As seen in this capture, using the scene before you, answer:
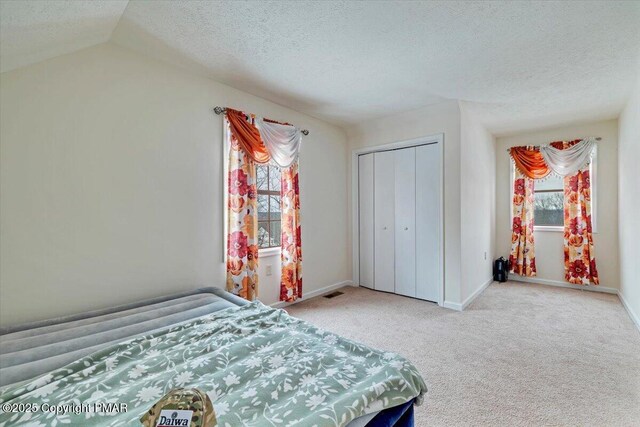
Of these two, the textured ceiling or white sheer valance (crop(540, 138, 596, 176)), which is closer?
the textured ceiling

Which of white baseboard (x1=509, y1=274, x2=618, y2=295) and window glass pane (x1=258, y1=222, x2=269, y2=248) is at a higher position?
window glass pane (x1=258, y1=222, x2=269, y2=248)

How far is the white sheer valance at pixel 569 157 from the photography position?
3.89 meters

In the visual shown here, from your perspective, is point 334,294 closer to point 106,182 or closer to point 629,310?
point 106,182

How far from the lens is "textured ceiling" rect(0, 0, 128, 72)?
1261 millimetres

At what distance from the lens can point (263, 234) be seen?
321 cm

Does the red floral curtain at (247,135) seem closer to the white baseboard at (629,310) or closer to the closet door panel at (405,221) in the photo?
the closet door panel at (405,221)

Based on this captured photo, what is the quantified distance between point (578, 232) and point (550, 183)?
85 centimetres

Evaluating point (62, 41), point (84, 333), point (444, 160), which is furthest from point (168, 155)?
point (444, 160)

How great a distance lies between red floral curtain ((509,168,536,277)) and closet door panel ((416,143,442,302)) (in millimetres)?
2039

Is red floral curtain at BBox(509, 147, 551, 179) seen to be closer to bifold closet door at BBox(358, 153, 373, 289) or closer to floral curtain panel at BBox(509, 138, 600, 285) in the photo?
Result: floral curtain panel at BBox(509, 138, 600, 285)

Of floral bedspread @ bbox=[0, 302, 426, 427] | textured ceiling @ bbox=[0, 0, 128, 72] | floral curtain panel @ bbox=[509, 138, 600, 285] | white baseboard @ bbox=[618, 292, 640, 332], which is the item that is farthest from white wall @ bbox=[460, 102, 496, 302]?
textured ceiling @ bbox=[0, 0, 128, 72]

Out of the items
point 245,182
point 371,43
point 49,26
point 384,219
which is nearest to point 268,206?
point 245,182

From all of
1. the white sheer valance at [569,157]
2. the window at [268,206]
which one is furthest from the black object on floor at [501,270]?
the window at [268,206]

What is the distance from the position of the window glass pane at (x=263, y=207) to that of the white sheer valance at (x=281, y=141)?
428 mm
